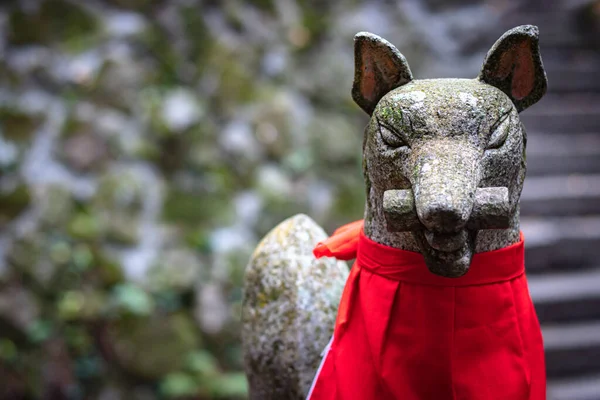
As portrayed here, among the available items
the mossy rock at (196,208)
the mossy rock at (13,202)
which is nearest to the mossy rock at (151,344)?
the mossy rock at (196,208)

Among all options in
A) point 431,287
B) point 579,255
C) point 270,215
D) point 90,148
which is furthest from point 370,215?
point 579,255

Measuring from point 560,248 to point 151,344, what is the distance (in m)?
1.68

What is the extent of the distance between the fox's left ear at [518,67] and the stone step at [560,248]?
1656 millimetres

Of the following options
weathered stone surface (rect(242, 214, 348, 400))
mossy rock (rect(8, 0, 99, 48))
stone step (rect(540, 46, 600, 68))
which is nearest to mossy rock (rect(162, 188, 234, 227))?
mossy rock (rect(8, 0, 99, 48))

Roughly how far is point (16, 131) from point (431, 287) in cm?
190

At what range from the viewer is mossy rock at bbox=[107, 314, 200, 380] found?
2.22 metres

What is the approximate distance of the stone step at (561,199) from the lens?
2.62m

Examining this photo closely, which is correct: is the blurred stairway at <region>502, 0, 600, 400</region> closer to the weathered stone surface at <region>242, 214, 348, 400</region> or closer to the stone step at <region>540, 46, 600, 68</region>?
the stone step at <region>540, 46, 600, 68</region>

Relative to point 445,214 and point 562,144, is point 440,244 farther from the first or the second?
point 562,144

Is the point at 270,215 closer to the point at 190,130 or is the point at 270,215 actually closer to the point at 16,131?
the point at 190,130

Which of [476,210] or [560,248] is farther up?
[476,210]

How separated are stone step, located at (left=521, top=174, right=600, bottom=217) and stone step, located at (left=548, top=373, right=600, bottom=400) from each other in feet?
2.39

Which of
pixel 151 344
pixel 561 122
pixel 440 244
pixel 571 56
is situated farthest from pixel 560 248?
pixel 440 244

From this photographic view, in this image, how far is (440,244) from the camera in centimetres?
77
